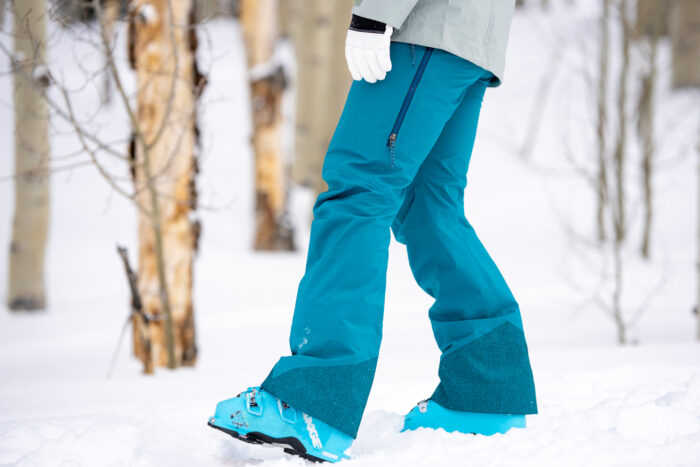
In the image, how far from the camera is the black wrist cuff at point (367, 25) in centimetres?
145

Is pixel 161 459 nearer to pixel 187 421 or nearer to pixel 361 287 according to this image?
pixel 187 421

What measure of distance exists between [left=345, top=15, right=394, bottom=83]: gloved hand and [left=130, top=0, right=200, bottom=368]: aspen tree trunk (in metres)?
2.17

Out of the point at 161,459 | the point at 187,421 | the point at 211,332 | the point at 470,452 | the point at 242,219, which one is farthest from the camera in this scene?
the point at 242,219

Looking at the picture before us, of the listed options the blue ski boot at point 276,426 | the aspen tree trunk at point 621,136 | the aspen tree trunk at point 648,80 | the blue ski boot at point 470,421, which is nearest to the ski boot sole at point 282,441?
the blue ski boot at point 276,426

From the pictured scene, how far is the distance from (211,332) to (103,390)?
226cm

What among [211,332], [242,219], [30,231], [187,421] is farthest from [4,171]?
[187,421]

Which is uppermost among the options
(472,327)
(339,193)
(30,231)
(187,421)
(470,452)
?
(339,193)

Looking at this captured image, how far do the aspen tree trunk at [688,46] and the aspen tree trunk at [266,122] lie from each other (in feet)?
26.3

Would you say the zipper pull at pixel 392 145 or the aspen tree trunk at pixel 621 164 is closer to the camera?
the zipper pull at pixel 392 145

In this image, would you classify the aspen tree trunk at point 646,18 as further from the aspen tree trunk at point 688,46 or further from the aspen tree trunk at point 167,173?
the aspen tree trunk at point 688,46

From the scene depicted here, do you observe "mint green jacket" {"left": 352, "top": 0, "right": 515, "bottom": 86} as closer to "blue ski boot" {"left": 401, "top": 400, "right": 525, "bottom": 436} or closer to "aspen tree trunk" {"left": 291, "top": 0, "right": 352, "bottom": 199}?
"blue ski boot" {"left": 401, "top": 400, "right": 525, "bottom": 436}

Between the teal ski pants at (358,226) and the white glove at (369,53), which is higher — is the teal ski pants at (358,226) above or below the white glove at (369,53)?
below

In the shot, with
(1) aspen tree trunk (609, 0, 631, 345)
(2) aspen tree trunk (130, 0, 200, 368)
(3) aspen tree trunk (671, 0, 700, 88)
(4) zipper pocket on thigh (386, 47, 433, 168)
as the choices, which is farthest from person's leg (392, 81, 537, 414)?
(3) aspen tree trunk (671, 0, 700, 88)

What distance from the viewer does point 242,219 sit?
861cm
